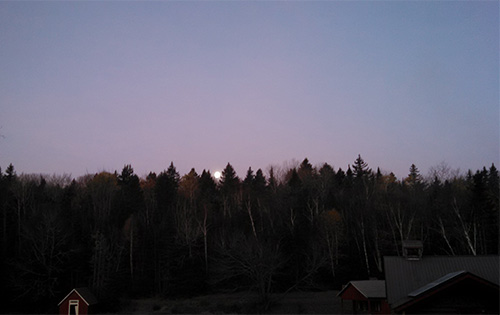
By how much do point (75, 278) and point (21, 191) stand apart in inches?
805

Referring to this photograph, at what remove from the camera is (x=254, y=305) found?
40.9 metres

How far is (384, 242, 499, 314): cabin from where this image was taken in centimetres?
1920

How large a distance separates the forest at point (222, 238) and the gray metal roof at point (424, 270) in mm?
18332

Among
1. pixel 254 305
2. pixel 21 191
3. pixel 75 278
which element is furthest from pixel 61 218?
pixel 254 305

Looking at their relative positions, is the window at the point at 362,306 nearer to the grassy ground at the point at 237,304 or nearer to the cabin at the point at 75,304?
the grassy ground at the point at 237,304

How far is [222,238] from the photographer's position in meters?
51.3

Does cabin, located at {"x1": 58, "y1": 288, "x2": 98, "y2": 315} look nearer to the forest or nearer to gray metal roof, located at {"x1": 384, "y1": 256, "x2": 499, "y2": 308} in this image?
the forest

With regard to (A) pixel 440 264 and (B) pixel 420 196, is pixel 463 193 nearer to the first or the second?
(B) pixel 420 196

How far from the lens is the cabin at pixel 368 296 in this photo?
106 ft

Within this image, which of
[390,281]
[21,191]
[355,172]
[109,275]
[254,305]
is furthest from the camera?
[355,172]

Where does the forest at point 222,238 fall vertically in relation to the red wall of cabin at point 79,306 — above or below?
above

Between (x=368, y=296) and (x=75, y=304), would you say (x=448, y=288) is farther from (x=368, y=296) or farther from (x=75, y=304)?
(x=75, y=304)

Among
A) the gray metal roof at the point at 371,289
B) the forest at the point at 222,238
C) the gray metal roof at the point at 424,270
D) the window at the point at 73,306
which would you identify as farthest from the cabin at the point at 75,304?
the gray metal roof at the point at 424,270

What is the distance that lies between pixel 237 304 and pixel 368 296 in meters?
15.3
